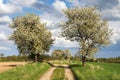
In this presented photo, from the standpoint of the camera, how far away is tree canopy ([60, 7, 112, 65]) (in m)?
78.4

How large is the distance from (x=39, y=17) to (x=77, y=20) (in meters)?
27.3

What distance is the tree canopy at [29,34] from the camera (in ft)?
327

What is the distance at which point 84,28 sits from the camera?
7825 centimetres

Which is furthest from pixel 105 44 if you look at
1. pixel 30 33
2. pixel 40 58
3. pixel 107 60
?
pixel 107 60

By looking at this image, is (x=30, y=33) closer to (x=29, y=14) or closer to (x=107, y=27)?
(x=29, y=14)

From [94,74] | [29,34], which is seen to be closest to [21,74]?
[94,74]

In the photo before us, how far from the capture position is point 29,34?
99.5 m

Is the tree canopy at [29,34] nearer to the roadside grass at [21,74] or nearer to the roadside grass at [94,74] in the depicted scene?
the roadside grass at [94,74]

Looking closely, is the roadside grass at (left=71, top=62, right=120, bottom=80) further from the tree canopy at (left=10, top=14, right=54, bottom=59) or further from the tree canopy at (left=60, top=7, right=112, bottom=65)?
the tree canopy at (left=10, top=14, right=54, bottom=59)

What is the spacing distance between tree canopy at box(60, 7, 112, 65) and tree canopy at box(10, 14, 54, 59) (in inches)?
868

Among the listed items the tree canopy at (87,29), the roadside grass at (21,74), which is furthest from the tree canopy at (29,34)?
the roadside grass at (21,74)

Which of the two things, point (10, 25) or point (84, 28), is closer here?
point (84, 28)

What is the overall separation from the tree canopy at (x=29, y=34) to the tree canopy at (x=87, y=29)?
2206cm

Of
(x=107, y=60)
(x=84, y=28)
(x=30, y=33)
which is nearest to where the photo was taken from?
(x=84, y=28)
